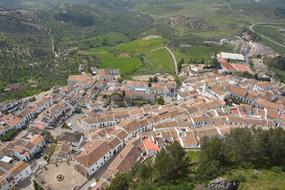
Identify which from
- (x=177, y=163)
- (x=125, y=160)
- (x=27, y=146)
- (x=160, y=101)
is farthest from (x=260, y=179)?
(x=27, y=146)

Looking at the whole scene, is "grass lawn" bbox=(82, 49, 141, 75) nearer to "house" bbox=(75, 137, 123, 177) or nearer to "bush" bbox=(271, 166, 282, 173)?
"house" bbox=(75, 137, 123, 177)

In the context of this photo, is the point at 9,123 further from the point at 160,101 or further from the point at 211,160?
the point at 211,160

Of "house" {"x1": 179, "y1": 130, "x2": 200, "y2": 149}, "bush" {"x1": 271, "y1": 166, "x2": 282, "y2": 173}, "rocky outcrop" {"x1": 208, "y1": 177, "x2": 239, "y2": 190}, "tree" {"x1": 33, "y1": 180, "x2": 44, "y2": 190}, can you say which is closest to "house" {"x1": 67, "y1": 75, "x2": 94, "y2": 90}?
"house" {"x1": 179, "y1": 130, "x2": 200, "y2": 149}

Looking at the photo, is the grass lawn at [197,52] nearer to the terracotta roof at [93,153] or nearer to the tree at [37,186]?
the terracotta roof at [93,153]

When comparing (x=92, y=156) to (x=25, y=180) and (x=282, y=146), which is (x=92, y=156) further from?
(x=282, y=146)

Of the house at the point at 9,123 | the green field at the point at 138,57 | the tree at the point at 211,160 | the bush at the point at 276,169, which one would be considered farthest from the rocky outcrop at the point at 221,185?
the green field at the point at 138,57

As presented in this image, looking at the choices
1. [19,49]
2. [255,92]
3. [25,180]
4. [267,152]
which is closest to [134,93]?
[255,92]
